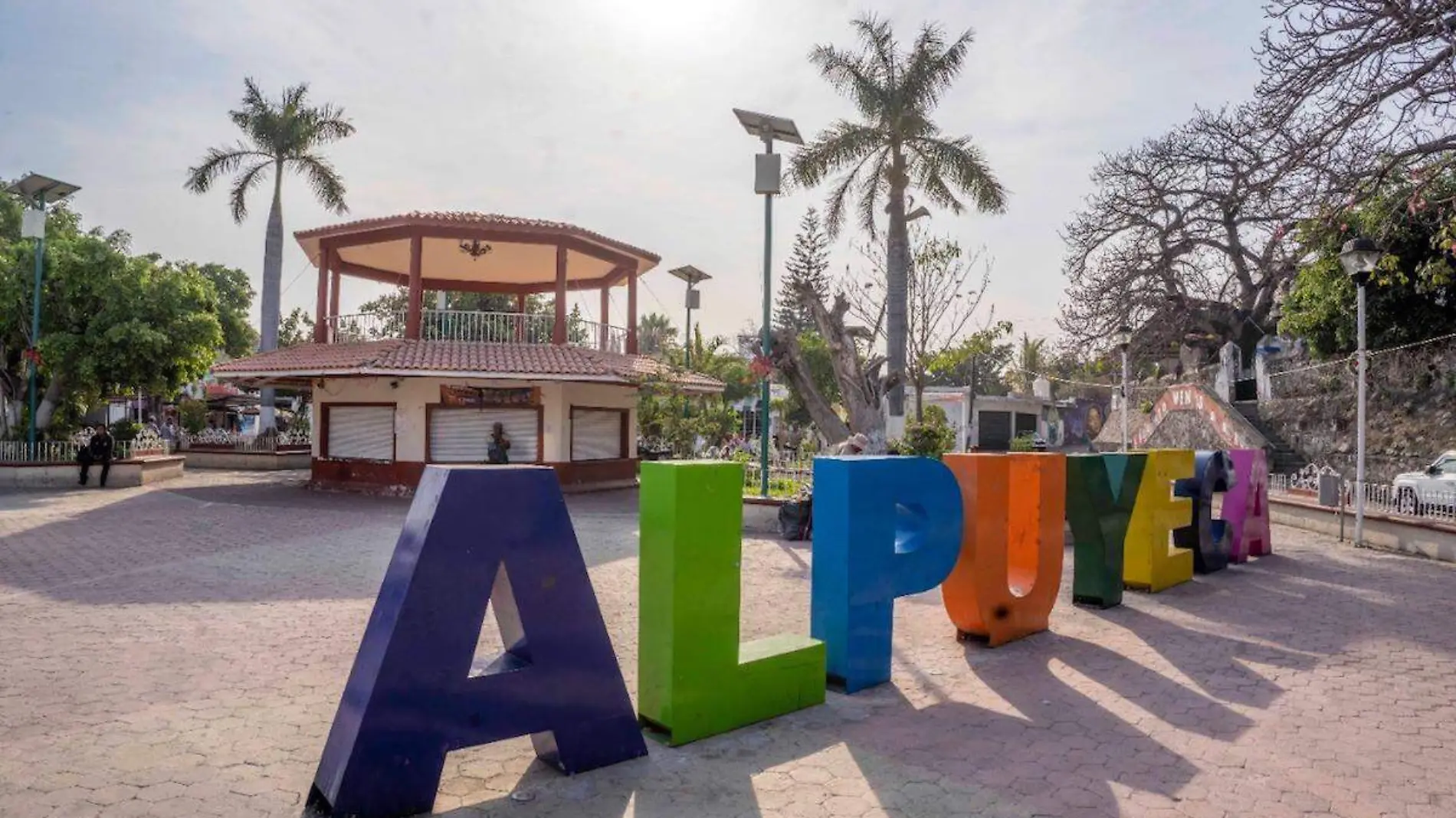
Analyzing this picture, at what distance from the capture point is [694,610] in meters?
4.63

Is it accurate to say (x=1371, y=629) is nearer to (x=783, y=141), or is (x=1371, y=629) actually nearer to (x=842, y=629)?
(x=842, y=629)

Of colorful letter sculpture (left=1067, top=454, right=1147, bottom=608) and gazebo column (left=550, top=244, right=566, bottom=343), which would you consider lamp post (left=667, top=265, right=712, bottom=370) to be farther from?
colorful letter sculpture (left=1067, top=454, right=1147, bottom=608)

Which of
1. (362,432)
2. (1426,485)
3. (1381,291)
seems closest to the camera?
(1426,485)

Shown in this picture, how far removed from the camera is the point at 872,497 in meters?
5.66

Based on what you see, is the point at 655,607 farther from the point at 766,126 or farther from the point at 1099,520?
the point at 766,126

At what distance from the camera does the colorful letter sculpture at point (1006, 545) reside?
6484 mm

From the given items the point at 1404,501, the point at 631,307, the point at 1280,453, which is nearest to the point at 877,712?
the point at 1404,501

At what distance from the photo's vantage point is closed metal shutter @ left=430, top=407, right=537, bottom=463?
60.5ft

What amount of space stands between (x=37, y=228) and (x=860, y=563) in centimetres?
2073

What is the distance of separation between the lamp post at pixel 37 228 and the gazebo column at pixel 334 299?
18.4ft

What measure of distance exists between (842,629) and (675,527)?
1634mm

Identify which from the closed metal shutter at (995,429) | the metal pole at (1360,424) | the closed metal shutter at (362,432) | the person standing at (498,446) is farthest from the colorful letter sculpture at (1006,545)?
the closed metal shutter at (995,429)

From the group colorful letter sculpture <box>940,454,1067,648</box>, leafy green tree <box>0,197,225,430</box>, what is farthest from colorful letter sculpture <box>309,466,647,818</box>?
leafy green tree <box>0,197,225,430</box>

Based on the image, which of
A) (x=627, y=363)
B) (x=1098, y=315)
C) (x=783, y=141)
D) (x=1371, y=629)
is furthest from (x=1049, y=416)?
(x=1371, y=629)
